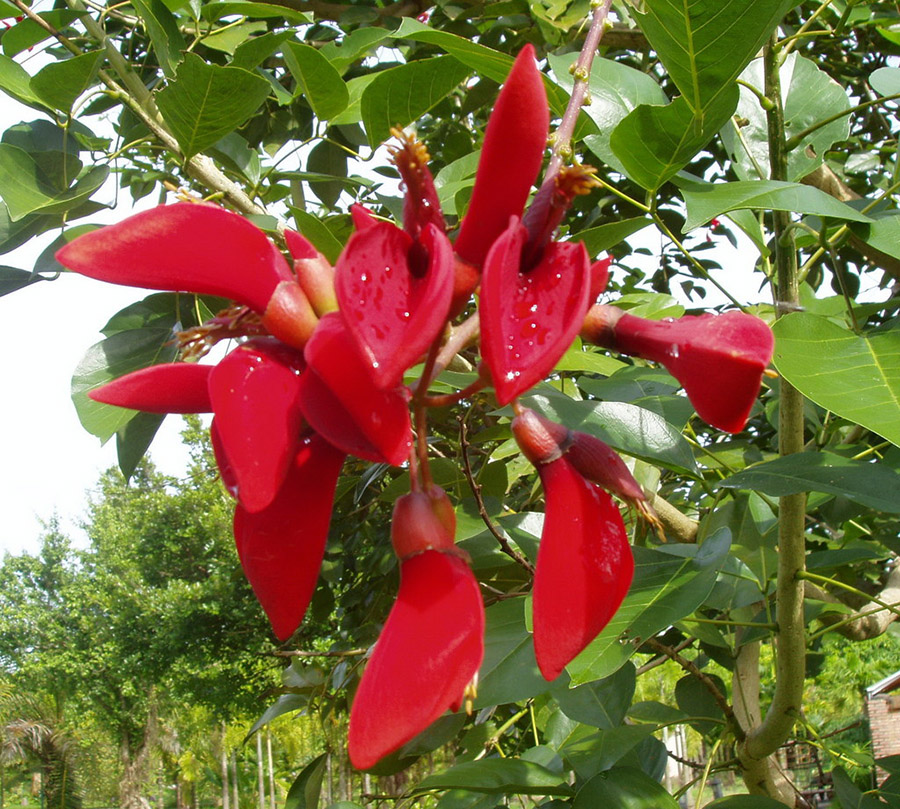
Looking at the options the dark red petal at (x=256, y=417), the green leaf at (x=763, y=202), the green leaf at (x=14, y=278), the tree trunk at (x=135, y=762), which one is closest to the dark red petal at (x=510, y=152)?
the dark red petal at (x=256, y=417)

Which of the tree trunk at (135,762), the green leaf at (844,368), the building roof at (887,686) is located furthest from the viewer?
the tree trunk at (135,762)

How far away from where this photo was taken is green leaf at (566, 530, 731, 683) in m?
0.54

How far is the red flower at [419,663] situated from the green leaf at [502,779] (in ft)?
1.75

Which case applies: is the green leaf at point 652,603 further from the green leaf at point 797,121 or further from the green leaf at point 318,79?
the green leaf at point 318,79

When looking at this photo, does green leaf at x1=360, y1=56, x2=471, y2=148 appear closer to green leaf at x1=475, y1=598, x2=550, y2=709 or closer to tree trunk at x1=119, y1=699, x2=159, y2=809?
green leaf at x1=475, y1=598, x2=550, y2=709

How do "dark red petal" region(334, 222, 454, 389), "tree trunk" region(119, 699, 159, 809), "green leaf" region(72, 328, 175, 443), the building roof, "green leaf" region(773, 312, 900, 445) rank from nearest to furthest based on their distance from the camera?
"dark red petal" region(334, 222, 454, 389) < "green leaf" region(773, 312, 900, 445) < "green leaf" region(72, 328, 175, 443) < the building roof < "tree trunk" region(119, 699, 159, 809)

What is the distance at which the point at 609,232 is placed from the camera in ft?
2.27

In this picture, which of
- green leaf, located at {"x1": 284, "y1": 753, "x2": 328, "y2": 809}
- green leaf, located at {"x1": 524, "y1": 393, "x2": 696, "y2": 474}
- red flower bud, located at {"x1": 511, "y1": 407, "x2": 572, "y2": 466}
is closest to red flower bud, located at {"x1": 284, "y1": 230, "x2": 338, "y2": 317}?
red flower bud, located at {"x1": 511, "y1": 407, "x2": 572, "y2": 466}

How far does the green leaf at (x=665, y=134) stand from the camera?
583 millimetres

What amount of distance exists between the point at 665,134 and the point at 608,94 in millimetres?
208

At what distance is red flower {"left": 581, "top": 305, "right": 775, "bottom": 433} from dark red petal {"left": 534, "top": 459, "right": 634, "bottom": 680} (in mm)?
73

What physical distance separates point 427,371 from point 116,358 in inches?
25.4

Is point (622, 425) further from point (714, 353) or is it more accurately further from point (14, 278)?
point (14, 278)

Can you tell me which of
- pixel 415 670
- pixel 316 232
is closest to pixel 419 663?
pixel 415 670
